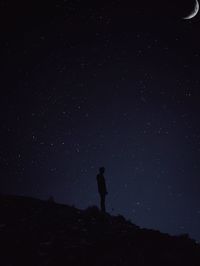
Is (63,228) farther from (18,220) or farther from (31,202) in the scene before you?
(31,202)

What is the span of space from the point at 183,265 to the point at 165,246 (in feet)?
4.86

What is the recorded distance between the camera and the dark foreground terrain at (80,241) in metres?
11.6

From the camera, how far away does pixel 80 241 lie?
13188mm

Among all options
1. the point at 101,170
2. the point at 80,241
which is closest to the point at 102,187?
the point at 101,170

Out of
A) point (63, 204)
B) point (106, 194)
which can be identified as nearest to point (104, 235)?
point (106, 194)

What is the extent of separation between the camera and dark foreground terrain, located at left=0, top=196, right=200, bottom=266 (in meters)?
11.6

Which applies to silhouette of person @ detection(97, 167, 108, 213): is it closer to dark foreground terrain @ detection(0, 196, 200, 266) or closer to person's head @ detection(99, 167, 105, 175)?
person's head @ detection(99, 167, 105, 175)

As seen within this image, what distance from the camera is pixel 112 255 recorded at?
12.0 metres

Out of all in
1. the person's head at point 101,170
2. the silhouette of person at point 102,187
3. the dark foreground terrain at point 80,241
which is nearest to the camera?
the dark foreground terrain at point 80,241

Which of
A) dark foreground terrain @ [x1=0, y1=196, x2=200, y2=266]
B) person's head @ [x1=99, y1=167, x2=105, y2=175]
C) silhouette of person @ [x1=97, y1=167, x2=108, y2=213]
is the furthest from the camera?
silhouette of person @ [x1=97, y1=167, x2=108, y2=213]

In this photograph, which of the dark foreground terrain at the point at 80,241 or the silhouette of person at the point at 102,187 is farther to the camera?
the silhouette of person at the point at 102,187

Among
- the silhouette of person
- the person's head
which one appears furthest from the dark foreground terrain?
the person's head

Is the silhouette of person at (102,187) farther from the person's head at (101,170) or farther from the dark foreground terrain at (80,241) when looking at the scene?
the dark foreground terrain at (80,241)

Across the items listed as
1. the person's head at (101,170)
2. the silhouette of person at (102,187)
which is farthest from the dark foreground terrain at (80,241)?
the person's head at (101,170)
